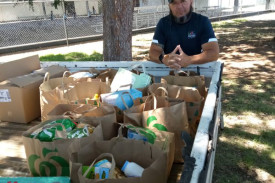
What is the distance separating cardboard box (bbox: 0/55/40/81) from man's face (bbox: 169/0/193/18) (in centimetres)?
145

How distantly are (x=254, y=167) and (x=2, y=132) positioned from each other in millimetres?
2487

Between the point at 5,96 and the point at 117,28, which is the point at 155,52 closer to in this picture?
the point at 117,28

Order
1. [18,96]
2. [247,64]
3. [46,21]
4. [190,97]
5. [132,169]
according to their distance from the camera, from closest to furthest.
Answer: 1. [132,169]
2. [190,97]
3. [18,96]
4. [247,64]
5. [46,21]

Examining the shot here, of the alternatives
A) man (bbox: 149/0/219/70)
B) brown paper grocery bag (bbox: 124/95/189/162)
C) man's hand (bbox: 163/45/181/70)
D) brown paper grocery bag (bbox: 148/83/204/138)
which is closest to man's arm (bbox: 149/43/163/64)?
man (bbox: 149/0/219/70)

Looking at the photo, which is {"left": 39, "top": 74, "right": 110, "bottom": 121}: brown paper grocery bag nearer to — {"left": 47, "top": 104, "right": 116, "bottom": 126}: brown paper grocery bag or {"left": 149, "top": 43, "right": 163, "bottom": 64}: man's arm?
{"left": 47, "top": 104, "right": 116, "bottom": 126}: brown paper grocery bag

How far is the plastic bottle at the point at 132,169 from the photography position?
1.17 m

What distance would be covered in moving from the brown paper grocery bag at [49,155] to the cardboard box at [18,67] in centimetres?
115

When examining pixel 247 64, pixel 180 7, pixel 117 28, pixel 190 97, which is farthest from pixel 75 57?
pixel 190 97

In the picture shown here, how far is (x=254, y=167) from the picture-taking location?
2789 millimetres

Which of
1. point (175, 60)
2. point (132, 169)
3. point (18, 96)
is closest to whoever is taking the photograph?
point (132, 169)

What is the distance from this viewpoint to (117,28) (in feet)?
11.7

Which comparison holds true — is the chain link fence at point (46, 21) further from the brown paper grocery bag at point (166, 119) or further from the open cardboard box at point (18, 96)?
the brown paper grocery bag at point (166, 119)

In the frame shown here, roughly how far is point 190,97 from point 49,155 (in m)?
1.01

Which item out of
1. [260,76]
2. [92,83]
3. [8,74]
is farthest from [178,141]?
[260,76]
